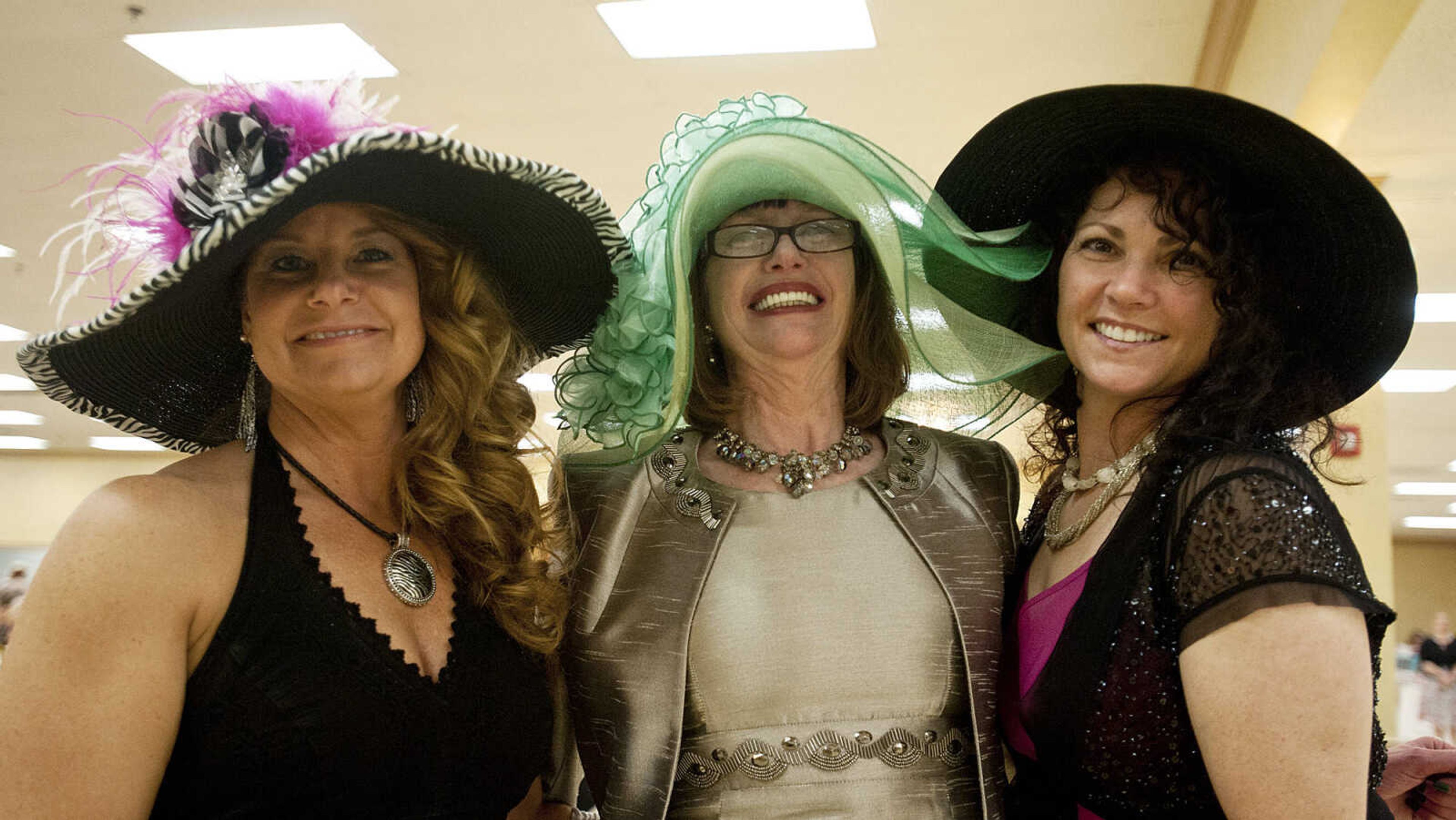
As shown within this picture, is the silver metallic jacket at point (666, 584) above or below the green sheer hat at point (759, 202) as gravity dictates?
below

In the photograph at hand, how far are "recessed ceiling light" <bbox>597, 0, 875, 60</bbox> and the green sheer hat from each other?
107 inches

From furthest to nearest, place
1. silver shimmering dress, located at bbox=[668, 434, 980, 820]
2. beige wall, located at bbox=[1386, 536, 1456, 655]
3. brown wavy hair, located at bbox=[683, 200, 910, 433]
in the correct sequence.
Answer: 1. beige wall, located at bbox=[1386, 536, 1456, 655]
2. brown wavy hair, located at bbox=[683, 200, 910, 433]
3. silver shimmering dress, located at bbox=[668, 434, 980, 820]

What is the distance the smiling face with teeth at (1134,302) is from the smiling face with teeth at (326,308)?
1.00 meters

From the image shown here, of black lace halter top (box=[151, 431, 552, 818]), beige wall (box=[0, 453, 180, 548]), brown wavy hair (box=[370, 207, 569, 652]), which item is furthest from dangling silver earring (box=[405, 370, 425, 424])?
beige wall (box=[0, 453, 180, 548])

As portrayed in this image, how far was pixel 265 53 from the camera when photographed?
5086 millimetres

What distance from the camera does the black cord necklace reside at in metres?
1.75

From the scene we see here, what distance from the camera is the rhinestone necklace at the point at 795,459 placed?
203cm

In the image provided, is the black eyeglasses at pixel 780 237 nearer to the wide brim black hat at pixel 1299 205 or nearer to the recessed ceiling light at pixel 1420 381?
the wide brim black hat at pixel 1299 205

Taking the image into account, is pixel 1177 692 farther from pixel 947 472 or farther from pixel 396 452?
pixel 396 452

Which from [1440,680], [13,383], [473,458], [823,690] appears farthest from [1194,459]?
[13,383]

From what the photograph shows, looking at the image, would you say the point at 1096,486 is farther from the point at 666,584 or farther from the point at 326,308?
the point at 326,308

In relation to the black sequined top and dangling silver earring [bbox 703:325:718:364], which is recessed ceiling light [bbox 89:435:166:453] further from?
the black sequined top

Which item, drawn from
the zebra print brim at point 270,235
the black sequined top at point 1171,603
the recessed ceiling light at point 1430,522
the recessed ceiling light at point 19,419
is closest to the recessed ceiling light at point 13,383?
the recessed ceiling light at point 19,419

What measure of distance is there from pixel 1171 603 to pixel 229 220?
1.26m
